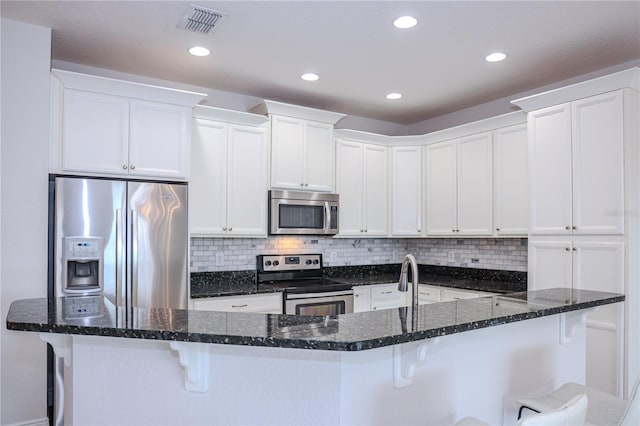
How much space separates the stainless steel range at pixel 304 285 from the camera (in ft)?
12.5

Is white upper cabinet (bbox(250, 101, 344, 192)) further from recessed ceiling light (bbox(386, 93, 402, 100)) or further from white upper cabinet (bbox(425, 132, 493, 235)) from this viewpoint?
white upper cabinet (bbox(425, 132, 493, 235))

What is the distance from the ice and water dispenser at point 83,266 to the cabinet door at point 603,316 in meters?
3.39

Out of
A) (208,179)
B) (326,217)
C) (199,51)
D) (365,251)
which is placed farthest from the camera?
(365,251)

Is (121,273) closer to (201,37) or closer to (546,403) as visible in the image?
(201,37)

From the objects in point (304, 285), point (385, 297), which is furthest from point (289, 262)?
point (385, 297)

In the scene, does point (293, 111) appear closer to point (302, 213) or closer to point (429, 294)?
point (302, 213)

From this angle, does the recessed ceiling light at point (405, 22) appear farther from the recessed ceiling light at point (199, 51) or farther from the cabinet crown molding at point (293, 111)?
the cabinet crown molding at point (293, 111)

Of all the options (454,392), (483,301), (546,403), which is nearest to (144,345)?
(454,392)

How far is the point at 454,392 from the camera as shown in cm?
178

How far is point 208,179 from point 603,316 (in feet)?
10.5

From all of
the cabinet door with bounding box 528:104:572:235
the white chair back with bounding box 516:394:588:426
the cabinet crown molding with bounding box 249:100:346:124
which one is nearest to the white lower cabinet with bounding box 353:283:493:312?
the cabinet door with bounding box 528:104:572:235

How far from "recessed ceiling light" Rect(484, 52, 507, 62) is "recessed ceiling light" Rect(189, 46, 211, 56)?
206 centimetres

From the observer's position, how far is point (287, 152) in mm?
4086

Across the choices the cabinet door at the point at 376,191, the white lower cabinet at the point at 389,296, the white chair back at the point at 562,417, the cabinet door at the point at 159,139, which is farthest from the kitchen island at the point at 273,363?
the cabinet door at the point at 376,191
